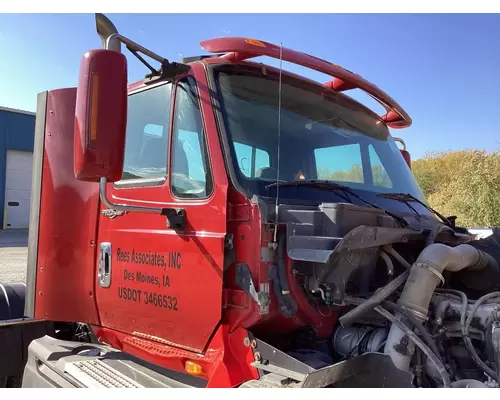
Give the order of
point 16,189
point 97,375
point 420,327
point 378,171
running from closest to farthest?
point 420,327 → point 97,375 → point 378,171 → point 16,189

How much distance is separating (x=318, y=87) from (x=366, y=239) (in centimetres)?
129

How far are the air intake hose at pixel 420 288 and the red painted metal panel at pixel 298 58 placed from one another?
4.02ft

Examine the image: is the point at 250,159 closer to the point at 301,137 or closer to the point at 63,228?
the point at 301,137

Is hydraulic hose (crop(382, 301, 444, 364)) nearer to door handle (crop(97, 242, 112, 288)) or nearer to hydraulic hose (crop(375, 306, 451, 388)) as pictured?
hydraulic hose (crop(375, 306, 451, 388))

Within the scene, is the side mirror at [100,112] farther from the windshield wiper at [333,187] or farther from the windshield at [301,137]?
the windshield wiper at [333,187]

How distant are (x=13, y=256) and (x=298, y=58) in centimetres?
1255

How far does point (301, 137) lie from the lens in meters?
2.91

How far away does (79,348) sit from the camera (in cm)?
310

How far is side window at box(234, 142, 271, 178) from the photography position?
2.47 meters

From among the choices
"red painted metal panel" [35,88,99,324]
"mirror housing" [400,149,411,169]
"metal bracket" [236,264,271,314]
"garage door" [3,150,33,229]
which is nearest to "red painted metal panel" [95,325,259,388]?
"metal bracket" [236,264,271,314]

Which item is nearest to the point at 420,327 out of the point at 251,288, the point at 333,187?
the point at 251,288

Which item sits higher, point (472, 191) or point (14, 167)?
point (14, 167)

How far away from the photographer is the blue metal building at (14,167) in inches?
762

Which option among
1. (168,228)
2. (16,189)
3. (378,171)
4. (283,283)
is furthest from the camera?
(16,189)
